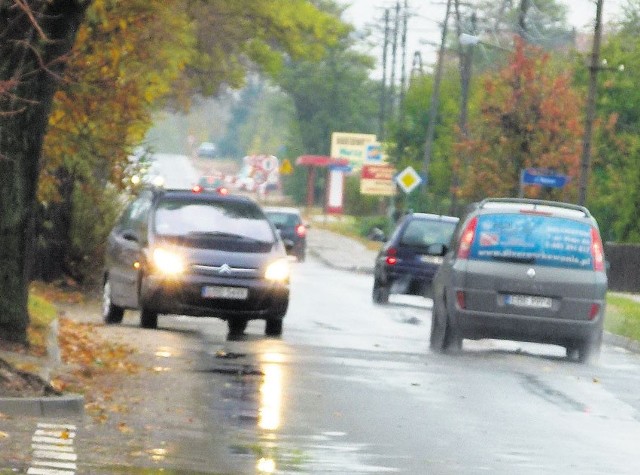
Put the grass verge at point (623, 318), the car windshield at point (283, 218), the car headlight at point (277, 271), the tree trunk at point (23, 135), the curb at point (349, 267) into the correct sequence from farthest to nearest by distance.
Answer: the car windshield at point (283, 218) → the curb at point (349, 267) → the grass verge at point (623, 318) → the car headlight at point (277, 271) → the tree trunk at point (23, 135)

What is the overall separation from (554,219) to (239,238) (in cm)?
358

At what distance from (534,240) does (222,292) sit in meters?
3.43

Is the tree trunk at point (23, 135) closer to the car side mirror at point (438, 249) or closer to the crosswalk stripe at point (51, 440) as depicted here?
the crosswalk stripe at point (51, 440)

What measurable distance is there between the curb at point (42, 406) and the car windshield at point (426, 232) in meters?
19.8

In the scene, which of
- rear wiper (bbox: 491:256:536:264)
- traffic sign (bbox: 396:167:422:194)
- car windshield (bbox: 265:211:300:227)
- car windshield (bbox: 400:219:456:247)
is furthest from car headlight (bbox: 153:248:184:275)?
traffic sign (bbox: 396:167:422:194)

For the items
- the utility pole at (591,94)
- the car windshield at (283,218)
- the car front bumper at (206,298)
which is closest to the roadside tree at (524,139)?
the car windshield at (283,218)

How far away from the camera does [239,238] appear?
22.4 m

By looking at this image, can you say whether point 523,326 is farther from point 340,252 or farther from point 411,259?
point 340,252

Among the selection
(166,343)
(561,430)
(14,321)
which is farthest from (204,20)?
(561,430)

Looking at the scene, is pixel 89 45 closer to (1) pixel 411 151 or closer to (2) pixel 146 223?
(2) pixel 146 223

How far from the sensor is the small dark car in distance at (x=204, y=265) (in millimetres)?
21969

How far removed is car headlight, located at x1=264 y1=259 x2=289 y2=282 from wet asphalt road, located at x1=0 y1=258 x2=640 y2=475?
672mm

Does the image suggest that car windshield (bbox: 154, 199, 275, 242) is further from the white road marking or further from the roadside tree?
the roadside tree

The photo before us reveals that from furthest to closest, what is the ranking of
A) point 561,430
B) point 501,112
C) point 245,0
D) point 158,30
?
1. point 501,112
2. point 245,0
3. point 158,30
4. point 561,430
